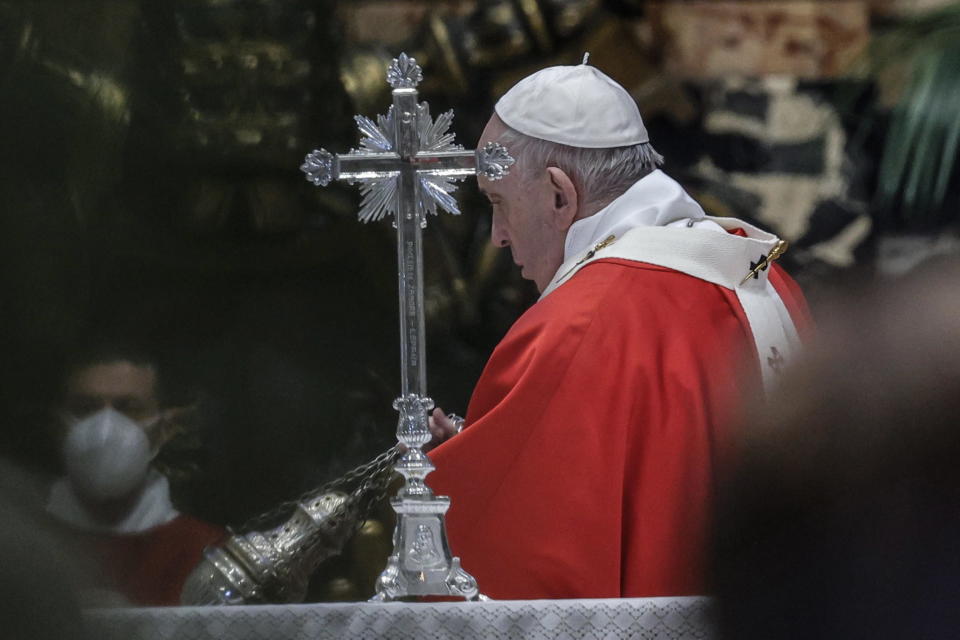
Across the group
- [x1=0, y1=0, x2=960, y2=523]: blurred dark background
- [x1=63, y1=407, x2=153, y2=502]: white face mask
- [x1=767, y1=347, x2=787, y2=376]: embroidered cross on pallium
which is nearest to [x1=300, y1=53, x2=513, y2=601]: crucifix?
[x1=767, y1=347, x2=787, y2=376]: embroidered cross on pallium

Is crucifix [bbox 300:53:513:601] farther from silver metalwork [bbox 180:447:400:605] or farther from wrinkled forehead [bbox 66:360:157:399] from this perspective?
wrinkled forehead [bbox 66:360:157:399]

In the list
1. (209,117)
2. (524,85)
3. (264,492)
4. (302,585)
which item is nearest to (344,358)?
(264,492)

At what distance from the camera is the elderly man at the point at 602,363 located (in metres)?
3.12

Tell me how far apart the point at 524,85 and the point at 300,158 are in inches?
61.3

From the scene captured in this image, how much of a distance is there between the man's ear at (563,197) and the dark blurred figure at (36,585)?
257 centimetres

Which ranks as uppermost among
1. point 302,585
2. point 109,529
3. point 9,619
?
point 109,529

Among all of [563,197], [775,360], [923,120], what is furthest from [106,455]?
[923,120]

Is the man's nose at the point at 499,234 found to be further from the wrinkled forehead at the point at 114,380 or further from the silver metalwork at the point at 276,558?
the wrinkled forehead at the point at 114,380

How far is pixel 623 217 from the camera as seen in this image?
370cm

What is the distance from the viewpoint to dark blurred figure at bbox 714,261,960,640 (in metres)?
1.05

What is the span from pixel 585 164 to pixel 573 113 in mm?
130

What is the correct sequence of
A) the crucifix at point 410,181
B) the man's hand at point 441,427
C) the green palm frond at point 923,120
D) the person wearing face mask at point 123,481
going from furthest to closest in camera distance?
the person wearing face mask at point 123,481 < the green palm frond at point 923,120 < the man's hand at point 441,427 < the crucifix at point 410,181

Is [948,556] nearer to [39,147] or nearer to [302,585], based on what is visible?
[302,585]

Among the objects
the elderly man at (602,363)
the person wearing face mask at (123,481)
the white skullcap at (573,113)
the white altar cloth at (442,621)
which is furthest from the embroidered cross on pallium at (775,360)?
the person wearing face mask at (123,481)
